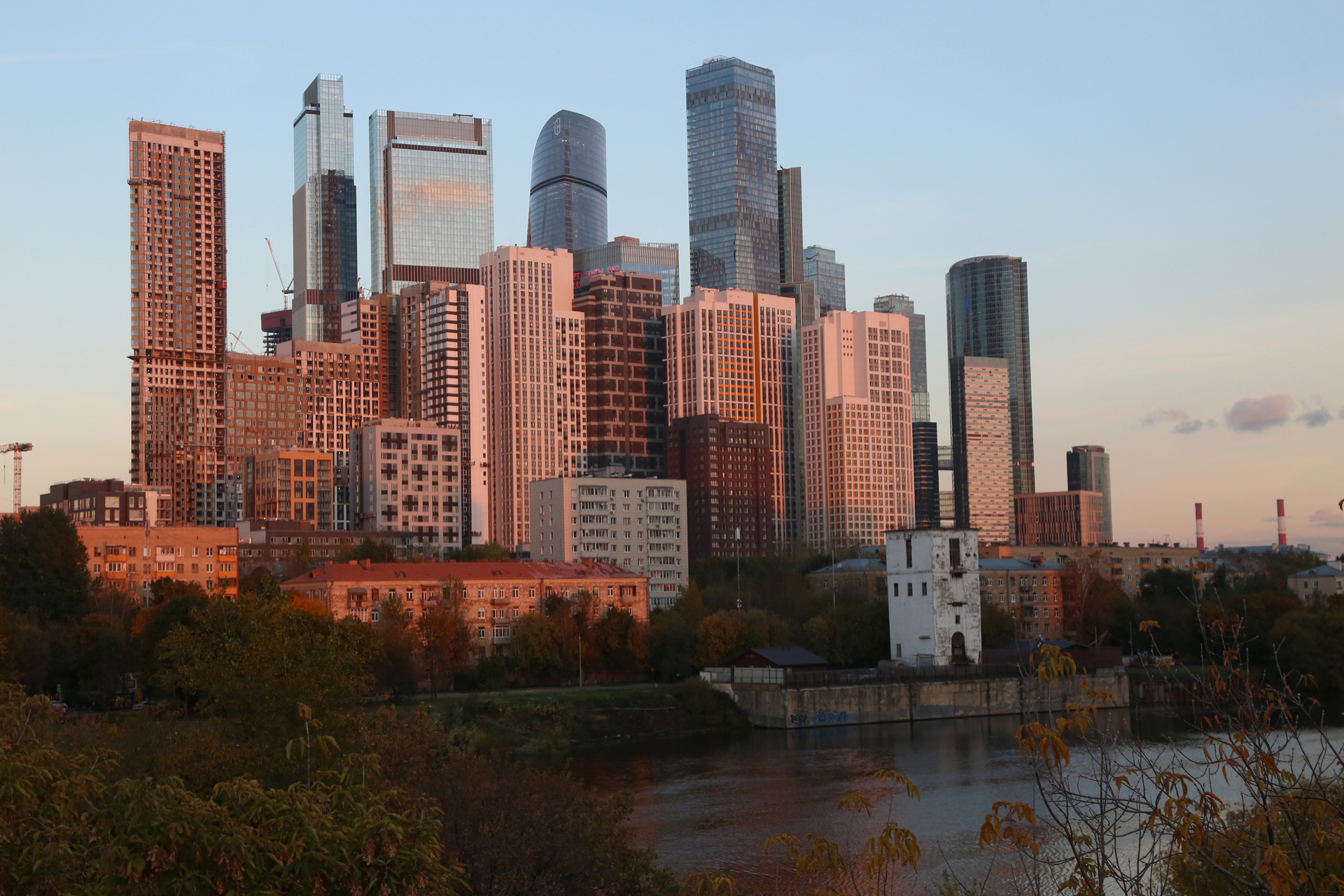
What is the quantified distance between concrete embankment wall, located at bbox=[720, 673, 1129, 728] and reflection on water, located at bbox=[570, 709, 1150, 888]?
5.38 feet

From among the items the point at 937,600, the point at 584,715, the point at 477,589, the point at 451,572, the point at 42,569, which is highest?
the point at 42,569

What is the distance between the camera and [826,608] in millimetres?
131750

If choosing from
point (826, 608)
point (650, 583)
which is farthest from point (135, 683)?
point (650, 583)

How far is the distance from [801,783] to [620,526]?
11173 centimetres

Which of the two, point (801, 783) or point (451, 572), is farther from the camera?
→ point (451, 572)

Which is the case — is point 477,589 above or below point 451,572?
below

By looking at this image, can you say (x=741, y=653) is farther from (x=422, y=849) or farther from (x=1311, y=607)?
(x=422, y=849)

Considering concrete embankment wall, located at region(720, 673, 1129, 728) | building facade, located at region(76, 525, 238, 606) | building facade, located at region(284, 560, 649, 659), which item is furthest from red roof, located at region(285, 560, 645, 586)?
building facade, located at region(76, 525, 238, 606)

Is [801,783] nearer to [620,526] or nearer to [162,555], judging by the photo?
[620,526]

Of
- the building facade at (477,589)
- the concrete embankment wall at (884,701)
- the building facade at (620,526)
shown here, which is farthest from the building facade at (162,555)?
the concrete embankment wall at (884,701)

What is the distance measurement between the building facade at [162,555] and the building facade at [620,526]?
136ft

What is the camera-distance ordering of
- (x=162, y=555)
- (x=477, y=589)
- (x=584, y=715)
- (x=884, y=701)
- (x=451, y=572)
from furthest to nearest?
(x=162, y=555), (x=451, y=572), (x=477, y=589), (x=884, y=701), (x=584, y=715)

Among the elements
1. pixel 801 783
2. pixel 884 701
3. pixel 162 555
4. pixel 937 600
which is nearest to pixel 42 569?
pixel 801 783

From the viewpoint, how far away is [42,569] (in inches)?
4112
